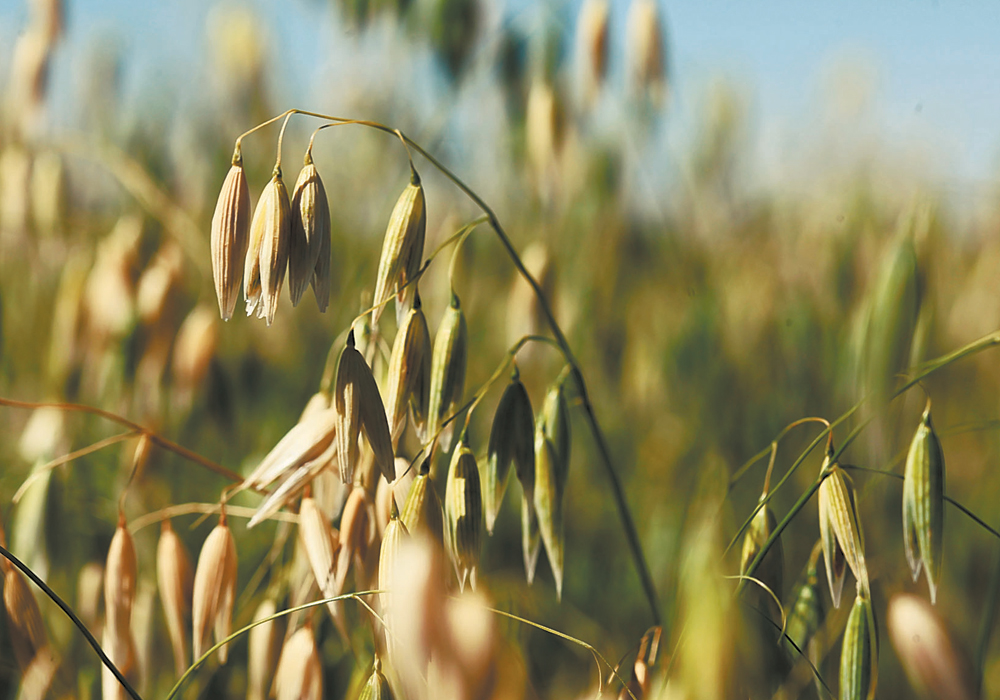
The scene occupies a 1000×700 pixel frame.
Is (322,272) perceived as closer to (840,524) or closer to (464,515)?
(464,515)

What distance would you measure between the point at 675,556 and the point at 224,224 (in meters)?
0.54

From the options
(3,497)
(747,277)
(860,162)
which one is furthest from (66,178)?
(860,162)

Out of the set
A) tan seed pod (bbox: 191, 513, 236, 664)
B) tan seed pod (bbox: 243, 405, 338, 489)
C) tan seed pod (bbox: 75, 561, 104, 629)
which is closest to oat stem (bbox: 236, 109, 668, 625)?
tan seed pod (bbox: 243, 405, 338, 489)

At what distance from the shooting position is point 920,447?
0.45m

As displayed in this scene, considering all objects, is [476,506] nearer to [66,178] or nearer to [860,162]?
[66,178]

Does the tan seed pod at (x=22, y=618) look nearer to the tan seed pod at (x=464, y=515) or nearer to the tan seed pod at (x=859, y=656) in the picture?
the tan seed pod at (x=464, y=515)

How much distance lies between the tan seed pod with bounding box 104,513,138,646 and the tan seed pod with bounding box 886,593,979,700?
1.56ft

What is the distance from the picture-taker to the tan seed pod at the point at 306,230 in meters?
0.43

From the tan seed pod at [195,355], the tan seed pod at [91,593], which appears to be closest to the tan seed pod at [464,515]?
the tan seed pod at [91,593]

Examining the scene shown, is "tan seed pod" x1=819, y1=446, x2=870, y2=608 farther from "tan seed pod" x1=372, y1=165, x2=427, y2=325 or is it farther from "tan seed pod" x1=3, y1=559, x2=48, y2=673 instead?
"tan seed pod" x1=3, y1=559, x2=48, y2=673

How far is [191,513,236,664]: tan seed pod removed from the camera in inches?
19.7

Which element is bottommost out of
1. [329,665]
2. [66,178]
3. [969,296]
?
[329,665]

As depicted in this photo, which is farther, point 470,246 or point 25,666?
point 470,246

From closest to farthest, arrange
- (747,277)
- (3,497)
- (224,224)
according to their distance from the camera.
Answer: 1. (224,224)
2. (3,497)
3. (747,277)
